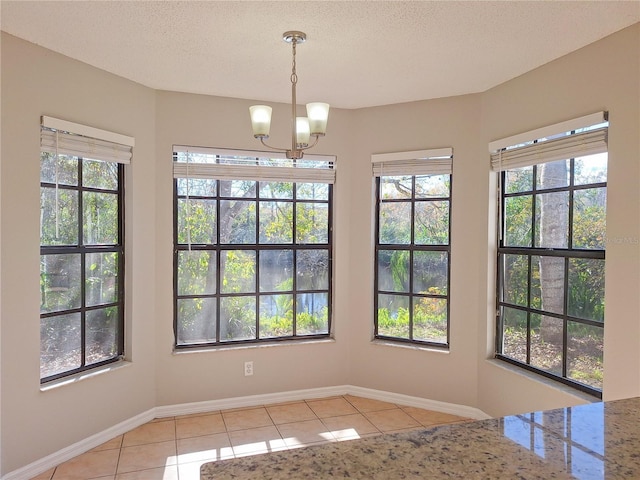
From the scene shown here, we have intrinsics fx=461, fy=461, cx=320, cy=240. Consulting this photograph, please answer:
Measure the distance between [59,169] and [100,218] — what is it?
0.44 m

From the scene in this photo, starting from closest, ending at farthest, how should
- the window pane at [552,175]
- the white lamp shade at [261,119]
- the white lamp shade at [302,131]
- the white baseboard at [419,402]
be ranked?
the white lamp shade at [261,119], the white lamp shade at [302,131], the window pane at [552,175], the white baseboard at [419,402]

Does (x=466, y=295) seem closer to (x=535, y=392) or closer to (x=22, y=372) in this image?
(x=535, y=392)

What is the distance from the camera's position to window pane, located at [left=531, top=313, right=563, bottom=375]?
2.94 metres

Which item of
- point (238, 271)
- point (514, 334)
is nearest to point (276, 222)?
point (238, 271)

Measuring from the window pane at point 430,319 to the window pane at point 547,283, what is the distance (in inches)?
30.5

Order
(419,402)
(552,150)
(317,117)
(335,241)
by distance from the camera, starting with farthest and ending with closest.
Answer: (335,241) → (419,402) → (552,150) → (317,117)

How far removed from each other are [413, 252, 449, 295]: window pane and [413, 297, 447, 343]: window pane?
0.08 metres

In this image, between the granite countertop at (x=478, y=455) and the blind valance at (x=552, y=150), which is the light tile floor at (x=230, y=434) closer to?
the blind valance at (x=552, y=150)

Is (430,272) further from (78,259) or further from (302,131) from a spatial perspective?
(78,259)

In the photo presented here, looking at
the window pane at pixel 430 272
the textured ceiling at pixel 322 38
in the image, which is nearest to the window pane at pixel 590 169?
the textured ceiling at pixel 322 38

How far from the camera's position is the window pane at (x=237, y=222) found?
374 centimetres

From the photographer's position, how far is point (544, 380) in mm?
2982

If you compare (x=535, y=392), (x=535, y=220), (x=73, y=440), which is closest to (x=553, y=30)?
(x=535, y=220)

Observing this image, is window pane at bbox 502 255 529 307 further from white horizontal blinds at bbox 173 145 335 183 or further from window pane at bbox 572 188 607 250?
white horizontal blinds at bbox 173 145 335 183
